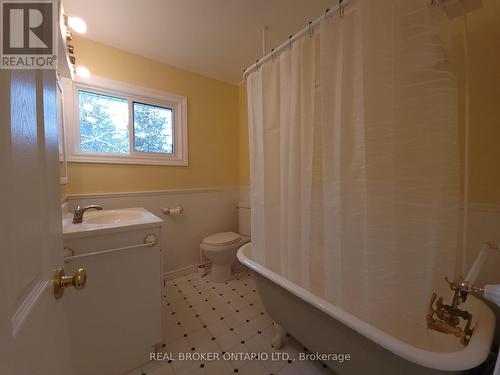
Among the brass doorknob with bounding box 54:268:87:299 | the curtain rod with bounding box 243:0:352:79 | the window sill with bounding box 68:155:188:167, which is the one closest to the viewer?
the brass doorknob with bounding box 54:268:87:299

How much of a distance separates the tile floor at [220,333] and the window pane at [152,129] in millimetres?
1494

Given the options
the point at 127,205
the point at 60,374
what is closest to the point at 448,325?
the point at 60,374

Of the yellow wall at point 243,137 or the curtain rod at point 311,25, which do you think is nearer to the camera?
the curtain rod at point 311,25

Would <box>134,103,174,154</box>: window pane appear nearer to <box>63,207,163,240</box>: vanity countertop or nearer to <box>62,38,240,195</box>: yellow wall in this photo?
<box>62,38,240,195</box>: yellow wall

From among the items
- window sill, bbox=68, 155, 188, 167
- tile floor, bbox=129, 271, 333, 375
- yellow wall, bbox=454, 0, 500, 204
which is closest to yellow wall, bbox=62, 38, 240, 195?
window sill, bbox=68, 155, 188, 167

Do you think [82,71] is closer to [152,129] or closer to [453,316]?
[152,129]

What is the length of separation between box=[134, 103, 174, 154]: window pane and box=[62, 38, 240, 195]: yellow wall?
8.3 inches

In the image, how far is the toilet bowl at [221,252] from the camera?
2053mm

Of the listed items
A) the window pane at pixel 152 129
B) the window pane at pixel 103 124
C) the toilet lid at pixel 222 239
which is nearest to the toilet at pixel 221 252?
the toilet lid at pixel 222 239

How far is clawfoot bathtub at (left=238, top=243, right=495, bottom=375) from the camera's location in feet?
2.06

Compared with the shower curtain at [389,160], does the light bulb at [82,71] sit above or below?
above

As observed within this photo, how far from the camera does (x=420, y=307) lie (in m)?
0.78

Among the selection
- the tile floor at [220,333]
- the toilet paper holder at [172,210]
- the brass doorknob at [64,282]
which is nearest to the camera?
the brass doorknob at [64,282]

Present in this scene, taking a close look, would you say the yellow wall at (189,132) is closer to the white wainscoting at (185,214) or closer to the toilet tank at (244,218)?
the white wainscoting at (185,214)
